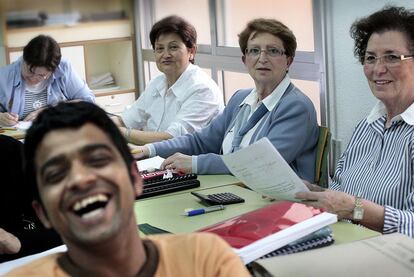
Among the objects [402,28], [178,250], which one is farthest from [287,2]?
[178,250]

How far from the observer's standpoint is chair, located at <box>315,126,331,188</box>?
8.23 ft

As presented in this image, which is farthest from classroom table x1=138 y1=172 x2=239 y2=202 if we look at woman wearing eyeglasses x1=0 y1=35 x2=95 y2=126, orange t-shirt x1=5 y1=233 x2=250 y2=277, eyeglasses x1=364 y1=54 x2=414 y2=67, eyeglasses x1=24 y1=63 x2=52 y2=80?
eyeglasses x1=24 y1=63 x2=52 y2=80

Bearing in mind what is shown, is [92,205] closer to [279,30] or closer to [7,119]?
[279,30]

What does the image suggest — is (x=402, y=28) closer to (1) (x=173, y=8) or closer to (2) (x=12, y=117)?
(2) (x=12, y=117)

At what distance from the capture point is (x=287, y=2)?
3.55 metres

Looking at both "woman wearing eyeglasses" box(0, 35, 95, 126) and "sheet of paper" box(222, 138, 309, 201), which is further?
"woman wearing eyeglasses" box(0, 35, 95, 126)

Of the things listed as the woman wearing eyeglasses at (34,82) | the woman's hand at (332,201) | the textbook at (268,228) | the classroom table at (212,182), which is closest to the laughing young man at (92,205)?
the textbook at (268,228)

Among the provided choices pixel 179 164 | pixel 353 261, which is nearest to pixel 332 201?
pixel 353 261

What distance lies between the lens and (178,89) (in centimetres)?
342

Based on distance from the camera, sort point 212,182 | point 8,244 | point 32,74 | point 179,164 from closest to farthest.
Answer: point 8,244 → point 212,182 → point 179,164 → point 32,74

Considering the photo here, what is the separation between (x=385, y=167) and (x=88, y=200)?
132 cm

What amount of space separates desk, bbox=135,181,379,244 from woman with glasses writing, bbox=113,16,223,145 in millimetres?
1027

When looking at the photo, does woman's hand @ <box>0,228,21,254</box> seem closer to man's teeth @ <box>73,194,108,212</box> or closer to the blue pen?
the blue pen

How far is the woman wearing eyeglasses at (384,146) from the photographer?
1.90 meters
